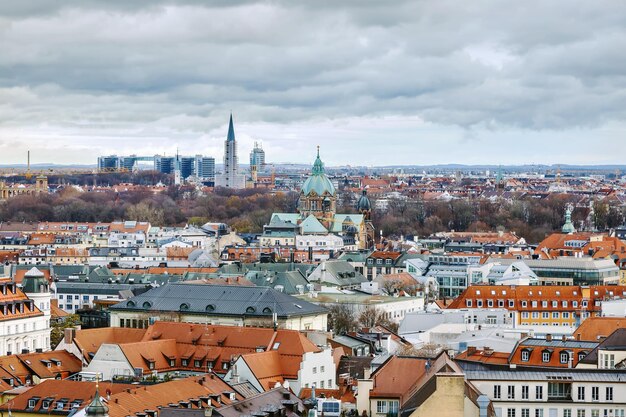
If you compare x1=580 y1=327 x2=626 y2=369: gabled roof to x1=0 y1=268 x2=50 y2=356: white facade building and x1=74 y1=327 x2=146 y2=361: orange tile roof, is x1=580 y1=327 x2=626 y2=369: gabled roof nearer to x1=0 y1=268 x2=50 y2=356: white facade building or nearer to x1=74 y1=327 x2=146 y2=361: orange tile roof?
x1=74 y1=327 x2=146 y2=361: orange tile roof

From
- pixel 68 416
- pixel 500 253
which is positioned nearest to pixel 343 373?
pixel 68 416

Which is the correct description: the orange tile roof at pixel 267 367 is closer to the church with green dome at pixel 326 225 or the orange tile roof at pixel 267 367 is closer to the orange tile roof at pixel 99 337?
the orange tile roof at pixel 99 337

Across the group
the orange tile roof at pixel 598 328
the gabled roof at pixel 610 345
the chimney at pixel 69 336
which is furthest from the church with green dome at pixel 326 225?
the gabled roof at pixel 610 345

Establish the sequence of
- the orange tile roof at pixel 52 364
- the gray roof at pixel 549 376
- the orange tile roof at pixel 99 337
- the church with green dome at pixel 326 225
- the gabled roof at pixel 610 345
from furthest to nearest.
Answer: the church with green dome at pixel 326 225, the orange tile roof at pixel 99 337, the orange tile roof at pixel 52 364, the gabled roof at pixel 610 345, the gray roof at pixel 549 376

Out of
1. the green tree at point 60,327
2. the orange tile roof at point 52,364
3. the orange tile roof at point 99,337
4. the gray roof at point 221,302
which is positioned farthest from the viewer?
the green tree at point 60,327

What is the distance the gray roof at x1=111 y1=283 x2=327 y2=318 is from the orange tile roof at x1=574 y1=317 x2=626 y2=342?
1711 cm

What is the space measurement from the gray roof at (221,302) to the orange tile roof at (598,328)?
17.1m

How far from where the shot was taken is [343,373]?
70.8m

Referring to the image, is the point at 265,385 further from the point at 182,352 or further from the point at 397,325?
the point at 397,325

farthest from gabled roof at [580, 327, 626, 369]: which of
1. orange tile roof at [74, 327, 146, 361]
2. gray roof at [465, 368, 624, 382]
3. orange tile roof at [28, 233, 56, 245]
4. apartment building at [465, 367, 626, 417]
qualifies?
orange tile roof at [28, 233, 56, 245]

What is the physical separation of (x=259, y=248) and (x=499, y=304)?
224ft

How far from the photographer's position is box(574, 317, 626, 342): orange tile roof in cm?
7562

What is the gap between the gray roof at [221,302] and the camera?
8681 cm

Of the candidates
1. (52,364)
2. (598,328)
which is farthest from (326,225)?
(52,364)
